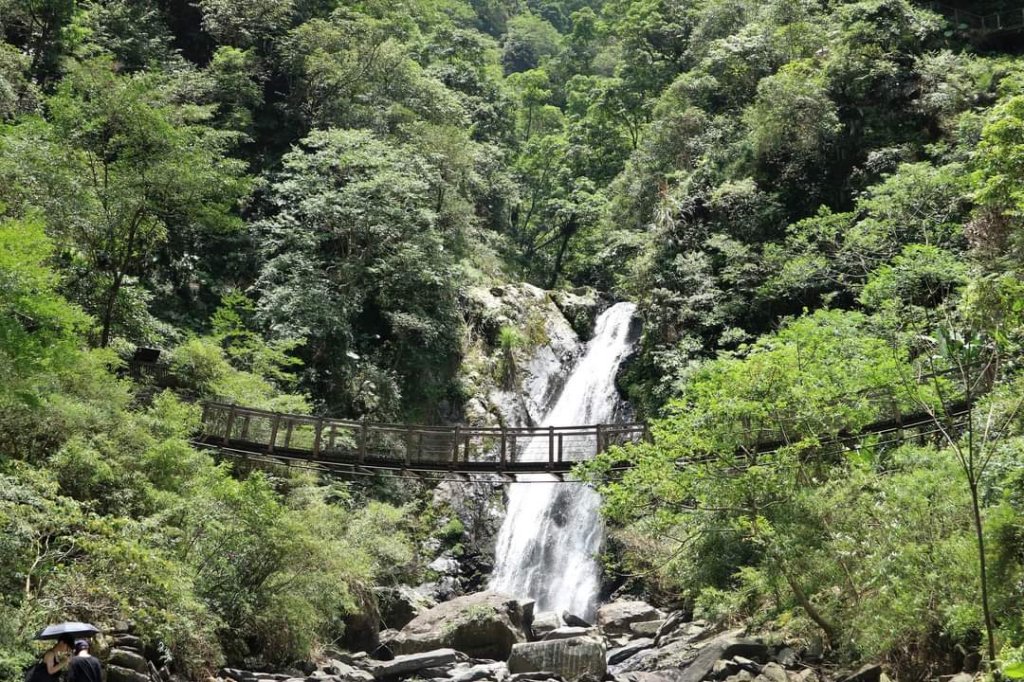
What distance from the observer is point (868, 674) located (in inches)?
364

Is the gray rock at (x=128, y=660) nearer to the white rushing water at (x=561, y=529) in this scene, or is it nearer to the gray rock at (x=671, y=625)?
the gray rock at (x=671, y=625)

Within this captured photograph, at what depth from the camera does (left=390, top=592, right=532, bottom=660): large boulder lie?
14.9m

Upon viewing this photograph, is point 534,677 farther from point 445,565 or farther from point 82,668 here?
point 82,668

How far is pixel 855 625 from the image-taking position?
9734 mm

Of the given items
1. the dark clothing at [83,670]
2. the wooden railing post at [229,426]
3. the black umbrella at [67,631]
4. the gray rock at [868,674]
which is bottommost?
the gray rock at [868,674]

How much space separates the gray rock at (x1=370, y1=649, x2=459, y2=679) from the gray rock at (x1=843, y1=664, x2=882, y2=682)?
676cm

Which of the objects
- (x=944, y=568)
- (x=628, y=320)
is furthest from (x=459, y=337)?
(x=944, y=568)

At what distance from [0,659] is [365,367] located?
14640mm

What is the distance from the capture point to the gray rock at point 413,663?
1330 centimetres

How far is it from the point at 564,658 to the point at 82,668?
30.5 feet

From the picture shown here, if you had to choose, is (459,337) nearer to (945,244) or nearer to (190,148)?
(190,148)

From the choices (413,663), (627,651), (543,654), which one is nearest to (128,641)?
(413,663)

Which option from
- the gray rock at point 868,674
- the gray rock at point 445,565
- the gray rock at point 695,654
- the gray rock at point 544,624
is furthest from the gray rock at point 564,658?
the gray rock at point 445,565

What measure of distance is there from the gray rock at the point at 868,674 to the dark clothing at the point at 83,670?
7846 mm
